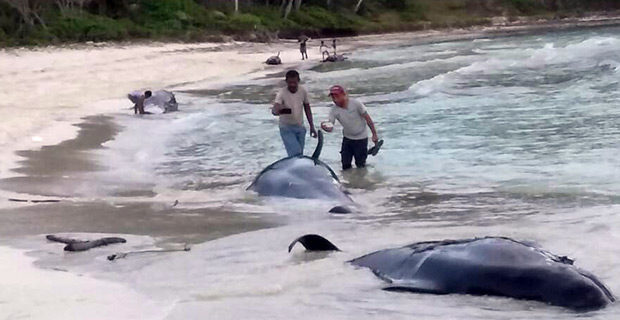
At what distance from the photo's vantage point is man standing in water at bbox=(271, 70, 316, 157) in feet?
38.5

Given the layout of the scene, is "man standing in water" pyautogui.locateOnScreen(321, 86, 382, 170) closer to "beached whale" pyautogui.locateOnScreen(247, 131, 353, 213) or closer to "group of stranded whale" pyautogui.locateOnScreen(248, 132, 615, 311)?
"beached whale" pyautogui.locateOnScreen(247, 131, 353, 213)

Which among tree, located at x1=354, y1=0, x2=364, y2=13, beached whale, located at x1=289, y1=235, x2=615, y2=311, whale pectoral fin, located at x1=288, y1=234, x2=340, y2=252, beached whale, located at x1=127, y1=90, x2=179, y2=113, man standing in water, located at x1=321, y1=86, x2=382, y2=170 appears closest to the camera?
beached whale, located at x1=289, y1=235, x2=615, y2=311

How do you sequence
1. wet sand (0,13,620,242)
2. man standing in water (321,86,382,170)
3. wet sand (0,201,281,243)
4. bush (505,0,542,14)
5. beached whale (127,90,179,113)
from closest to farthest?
wet sand (0,201,281,243)
wet sand (0,13,620,242)
man standing in water (321,86,382,170)
beached whale (127,90,179,113)
bush (505,0,542,14)

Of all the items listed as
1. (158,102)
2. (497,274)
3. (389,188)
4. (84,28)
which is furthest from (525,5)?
(497,274)

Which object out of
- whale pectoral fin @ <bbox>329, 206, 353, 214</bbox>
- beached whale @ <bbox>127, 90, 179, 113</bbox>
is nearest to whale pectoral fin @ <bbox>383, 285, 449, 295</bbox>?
whale pectoral fin @ <bbox>329, 206, 353, 214</bbox>

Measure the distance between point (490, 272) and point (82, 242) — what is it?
318 cm

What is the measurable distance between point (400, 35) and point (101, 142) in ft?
173

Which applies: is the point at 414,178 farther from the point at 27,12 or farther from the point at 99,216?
the point at 27,12

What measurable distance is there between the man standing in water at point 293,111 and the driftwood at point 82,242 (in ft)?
13.1

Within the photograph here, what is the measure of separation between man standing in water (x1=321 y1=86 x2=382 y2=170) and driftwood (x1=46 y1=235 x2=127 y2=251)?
4171mm

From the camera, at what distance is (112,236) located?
834cm

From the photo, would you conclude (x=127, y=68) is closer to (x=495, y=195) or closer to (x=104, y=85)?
(x=104, y=85)

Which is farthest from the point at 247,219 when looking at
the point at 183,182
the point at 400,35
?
the point at 400,35

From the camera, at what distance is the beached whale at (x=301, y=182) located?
10344 mm
